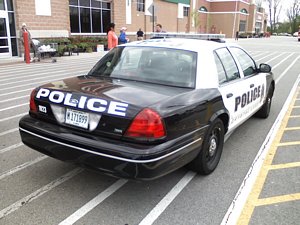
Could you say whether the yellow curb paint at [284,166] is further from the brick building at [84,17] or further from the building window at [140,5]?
the building window at [140,5]

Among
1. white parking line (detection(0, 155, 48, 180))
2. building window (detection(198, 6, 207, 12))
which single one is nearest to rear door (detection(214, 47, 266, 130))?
white parking line (detection(0, 155, 48, 180))

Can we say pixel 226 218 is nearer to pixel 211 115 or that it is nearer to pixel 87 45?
pixel 211 115

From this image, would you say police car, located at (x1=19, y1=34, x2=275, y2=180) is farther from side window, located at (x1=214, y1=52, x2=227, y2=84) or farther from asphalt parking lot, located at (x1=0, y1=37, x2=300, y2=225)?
asphalt parking lot, located at (x1=0, y1=37, x2=300, y2=225)

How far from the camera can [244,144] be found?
516 cm

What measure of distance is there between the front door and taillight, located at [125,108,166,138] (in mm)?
17265

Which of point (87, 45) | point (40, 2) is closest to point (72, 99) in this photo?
point (40, 2)

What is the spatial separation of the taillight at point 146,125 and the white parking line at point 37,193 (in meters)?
1.28

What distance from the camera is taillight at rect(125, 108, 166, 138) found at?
3.01 metres

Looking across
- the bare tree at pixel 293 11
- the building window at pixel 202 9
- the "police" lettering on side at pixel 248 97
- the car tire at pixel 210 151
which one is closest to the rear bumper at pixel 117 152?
the car tire at pixel 210 151

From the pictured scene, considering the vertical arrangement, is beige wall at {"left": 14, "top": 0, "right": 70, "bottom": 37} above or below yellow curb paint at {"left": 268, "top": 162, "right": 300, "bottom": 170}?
above

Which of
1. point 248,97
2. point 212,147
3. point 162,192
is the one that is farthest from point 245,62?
point 162,192

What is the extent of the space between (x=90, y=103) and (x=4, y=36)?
679 inches

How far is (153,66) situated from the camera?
405 cm

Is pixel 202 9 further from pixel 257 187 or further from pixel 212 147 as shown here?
pixel 257 187
